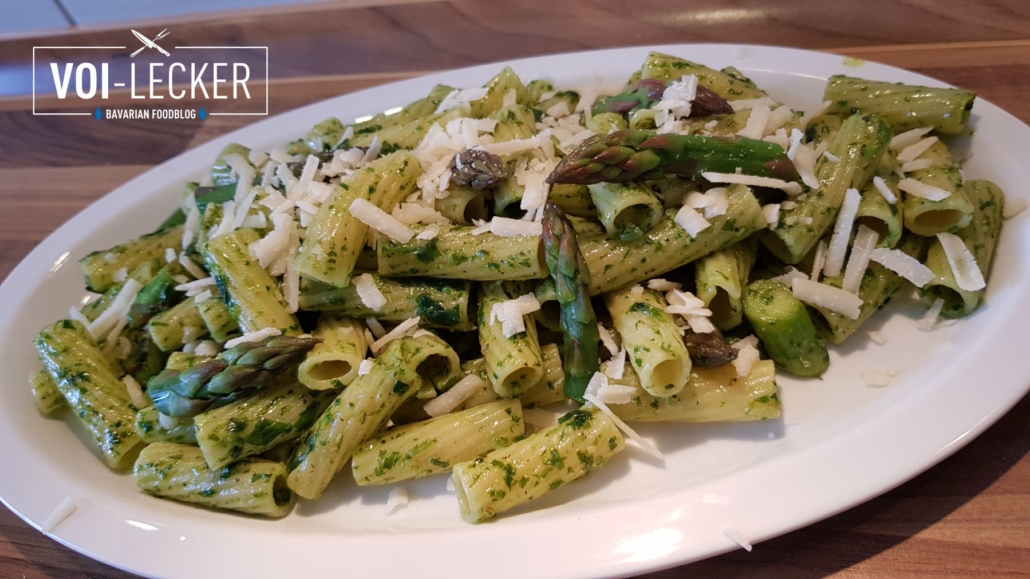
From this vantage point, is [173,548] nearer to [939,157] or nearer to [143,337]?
[143,337]

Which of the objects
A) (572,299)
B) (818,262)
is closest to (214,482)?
(572,299)

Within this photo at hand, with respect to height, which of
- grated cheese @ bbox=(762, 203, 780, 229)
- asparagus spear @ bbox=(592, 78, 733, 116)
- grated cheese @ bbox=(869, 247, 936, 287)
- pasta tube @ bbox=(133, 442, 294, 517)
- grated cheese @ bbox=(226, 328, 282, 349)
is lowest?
pasta tube @ bbox=(133, 442, 294, 517)

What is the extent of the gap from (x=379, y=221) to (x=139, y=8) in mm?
3604

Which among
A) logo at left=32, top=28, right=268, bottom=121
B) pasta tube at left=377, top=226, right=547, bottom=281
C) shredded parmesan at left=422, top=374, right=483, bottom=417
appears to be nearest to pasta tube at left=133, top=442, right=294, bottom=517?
Answer: shredded parmesan at left=422, top=374, right=483, bottom=417

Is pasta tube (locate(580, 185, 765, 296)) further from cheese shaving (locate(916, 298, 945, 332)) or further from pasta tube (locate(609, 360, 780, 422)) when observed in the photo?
cheese shaving (locate(916, 298, 945, 332))

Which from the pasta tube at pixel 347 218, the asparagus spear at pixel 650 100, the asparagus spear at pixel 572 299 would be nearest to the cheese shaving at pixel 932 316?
the asparagus spear at pixel 650 100

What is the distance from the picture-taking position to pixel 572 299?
5.52 feet

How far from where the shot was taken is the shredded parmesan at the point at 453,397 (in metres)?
1.79

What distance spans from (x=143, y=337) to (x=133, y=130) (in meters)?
1.88

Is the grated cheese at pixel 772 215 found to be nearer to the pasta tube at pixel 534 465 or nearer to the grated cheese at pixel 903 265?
the grated cheese at pixel 903 265

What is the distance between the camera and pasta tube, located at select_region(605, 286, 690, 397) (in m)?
1.60

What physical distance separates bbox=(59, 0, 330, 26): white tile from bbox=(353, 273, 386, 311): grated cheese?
2.99 metres

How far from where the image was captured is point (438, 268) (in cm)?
182

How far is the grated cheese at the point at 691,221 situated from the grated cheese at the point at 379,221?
30.4 inches
